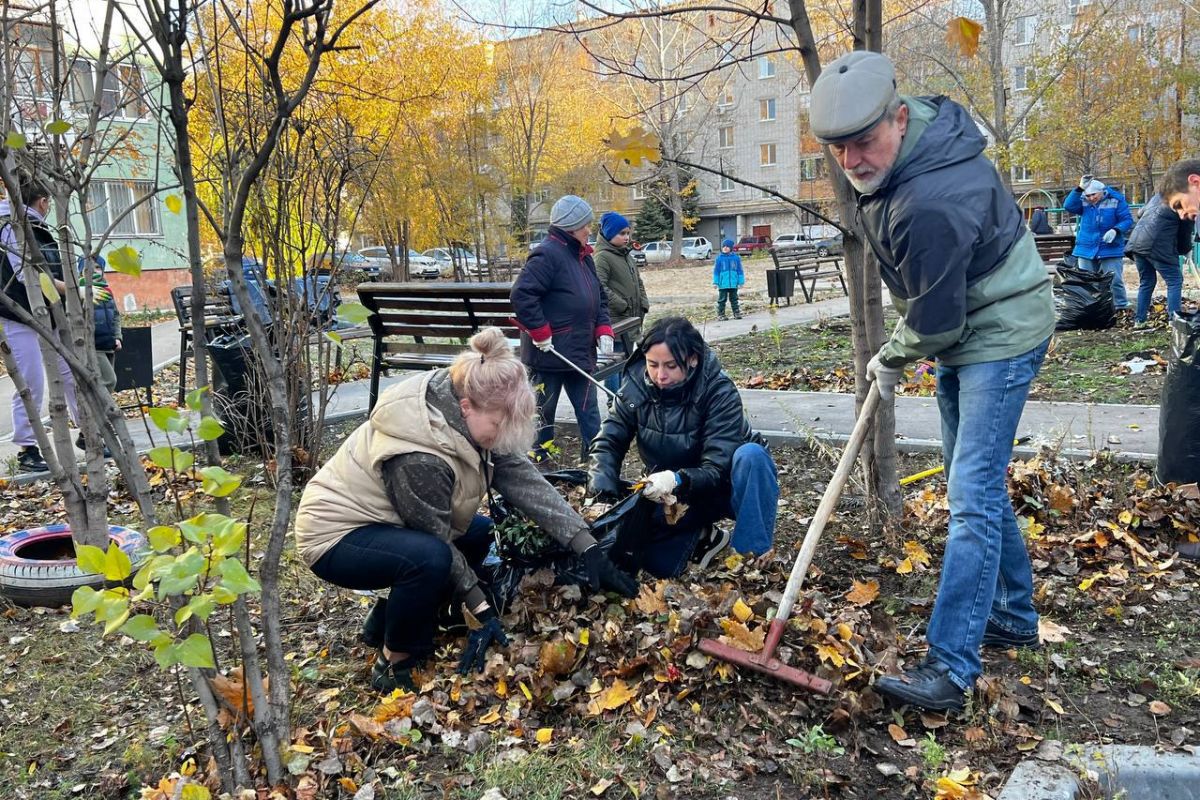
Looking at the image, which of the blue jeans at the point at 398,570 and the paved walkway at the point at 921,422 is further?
the paved walkway at the point at 921,422

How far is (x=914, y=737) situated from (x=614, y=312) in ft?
18.3

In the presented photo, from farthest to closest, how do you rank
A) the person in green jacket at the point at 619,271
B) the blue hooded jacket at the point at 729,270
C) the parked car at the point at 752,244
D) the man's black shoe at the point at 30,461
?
the parked car at the point at 752,244 → the blue hooded jacket at the point at 729,270 → the person in green jacket at the point at 619,271 → the man's black shoe at the point at 30,461

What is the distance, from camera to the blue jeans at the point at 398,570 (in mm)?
2928

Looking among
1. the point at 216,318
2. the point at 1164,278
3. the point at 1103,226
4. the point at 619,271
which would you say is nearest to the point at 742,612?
the point at 216,318

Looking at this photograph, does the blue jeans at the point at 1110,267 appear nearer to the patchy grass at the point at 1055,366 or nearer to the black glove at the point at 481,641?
the patchy grass at the point at 1055,366

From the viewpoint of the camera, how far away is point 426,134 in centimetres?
2430

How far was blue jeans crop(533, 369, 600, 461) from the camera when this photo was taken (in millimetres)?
5680

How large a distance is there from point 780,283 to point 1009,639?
13698 mm

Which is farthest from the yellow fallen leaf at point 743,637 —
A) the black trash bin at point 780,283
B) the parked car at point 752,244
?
the parked car at point 752,244

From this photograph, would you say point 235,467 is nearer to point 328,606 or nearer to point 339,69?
point 328,606

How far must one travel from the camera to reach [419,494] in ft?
9.49

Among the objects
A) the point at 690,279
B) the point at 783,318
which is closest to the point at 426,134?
the point at 690,279

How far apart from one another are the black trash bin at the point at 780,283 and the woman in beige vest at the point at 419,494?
44.3 feet

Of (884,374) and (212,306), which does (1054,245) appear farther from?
(884,374)
